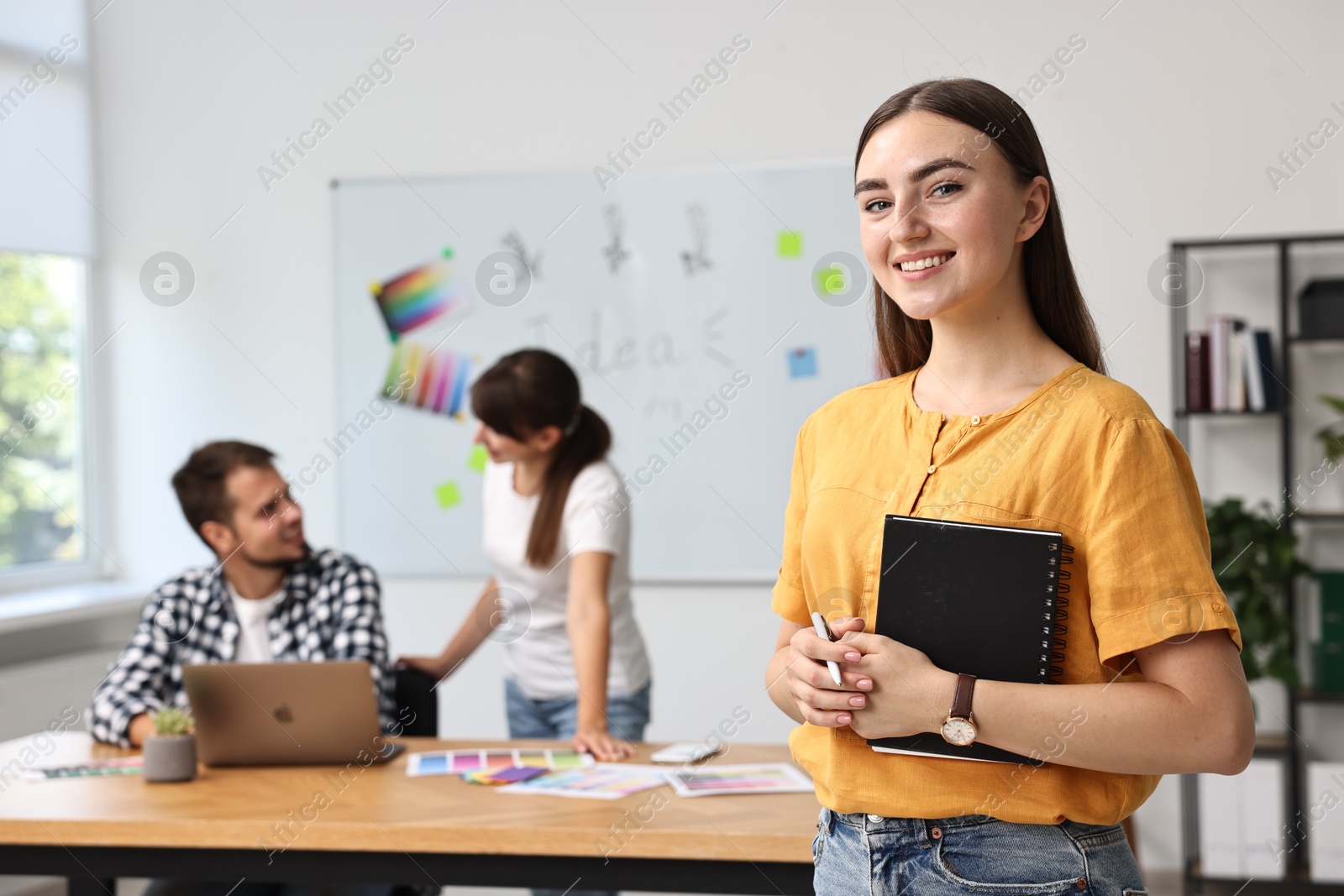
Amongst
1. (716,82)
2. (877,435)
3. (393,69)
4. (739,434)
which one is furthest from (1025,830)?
(393,69)

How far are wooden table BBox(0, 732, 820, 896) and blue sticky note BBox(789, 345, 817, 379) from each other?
2184 mm

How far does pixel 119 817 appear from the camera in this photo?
193 cm

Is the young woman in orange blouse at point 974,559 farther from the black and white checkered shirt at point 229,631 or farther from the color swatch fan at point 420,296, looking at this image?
the color swatch fan at point 420,296

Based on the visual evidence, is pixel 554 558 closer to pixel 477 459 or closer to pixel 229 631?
pixel 229 631

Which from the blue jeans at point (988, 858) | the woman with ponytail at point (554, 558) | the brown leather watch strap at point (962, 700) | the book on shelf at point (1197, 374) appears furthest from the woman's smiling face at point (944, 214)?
the book on shelf at point (1197, 374)

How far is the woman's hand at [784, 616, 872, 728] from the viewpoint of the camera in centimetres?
103

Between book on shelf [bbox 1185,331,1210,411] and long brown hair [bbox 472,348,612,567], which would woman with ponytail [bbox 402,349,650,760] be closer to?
long brown hair [bbox 472,348,612,567]

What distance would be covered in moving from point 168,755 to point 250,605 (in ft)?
1.56

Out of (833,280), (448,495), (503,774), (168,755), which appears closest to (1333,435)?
(833,280)

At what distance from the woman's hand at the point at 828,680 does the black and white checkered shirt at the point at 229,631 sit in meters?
1.63

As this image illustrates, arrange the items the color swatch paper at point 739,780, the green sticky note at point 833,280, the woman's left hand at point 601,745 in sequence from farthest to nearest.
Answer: the green sticky note at point 833,280, the woman's left hand at point 601,745, the color swatch paper at point 739,780

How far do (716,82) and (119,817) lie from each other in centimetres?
300

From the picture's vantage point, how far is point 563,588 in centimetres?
266

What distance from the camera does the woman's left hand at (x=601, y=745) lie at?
2.26 meters
